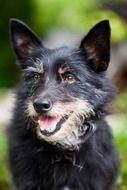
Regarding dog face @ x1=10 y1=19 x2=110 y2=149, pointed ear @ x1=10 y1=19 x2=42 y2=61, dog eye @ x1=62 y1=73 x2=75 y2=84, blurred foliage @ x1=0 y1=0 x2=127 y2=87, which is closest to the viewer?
dog face @ x1=10 y1=19 x2=110 y2=149

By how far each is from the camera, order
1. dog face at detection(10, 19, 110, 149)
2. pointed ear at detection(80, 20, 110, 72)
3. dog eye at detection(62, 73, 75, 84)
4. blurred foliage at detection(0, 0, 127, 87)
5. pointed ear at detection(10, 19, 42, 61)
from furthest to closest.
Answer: blurred foliage at detection(0, 0, 127, 87)
pointed ear at detection(10, 19, 42, 61)
pointed ear at detection(80, 20, 110, 72)
dog eye at detection(62, 73, 75, 84)
dog face at detection(10, 19, 110, 149)

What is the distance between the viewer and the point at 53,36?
12766mm

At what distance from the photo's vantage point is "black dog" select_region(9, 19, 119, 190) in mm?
5703

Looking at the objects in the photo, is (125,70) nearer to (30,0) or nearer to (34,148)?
(30,0)

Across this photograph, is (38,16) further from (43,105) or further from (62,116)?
(43,105)

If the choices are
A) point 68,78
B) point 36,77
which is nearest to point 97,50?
point 68,78

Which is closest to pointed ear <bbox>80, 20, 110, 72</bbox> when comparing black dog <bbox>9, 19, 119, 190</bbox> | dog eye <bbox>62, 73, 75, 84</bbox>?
black dog <bbox>9, 19, 119, 190</bbox>

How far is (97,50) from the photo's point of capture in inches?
232

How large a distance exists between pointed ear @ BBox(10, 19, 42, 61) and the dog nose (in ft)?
2.35

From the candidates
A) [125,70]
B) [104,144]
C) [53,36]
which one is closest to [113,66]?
[125,70]

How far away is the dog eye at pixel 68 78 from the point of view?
18.9 feet

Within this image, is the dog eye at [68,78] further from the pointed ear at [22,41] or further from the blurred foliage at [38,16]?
the blurred foliage at [38,16]

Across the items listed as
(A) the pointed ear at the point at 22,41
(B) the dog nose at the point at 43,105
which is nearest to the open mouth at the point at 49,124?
(B) the dog nose at the point at 43,105

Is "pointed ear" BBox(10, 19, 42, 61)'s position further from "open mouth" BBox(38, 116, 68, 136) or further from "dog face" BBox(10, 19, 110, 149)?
"open mouth" BBox(38, 116, 68, 136)
